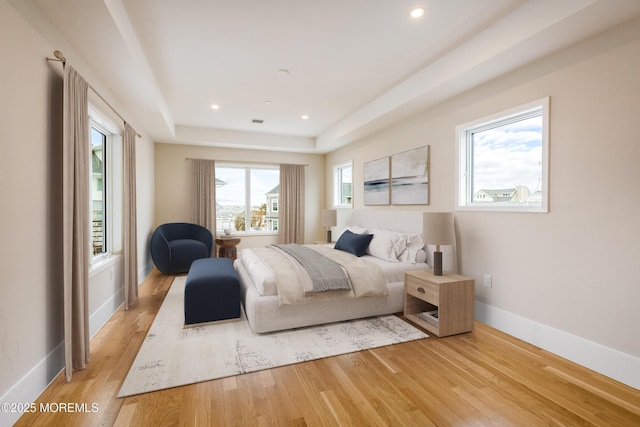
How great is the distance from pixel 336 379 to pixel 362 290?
103cm

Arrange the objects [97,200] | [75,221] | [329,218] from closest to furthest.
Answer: [75,221]
[97,200]
[329,218]

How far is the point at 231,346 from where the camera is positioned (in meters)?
2.46

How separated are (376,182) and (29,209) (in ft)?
13.5

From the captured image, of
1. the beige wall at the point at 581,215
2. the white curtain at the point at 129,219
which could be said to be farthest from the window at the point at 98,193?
the beige wall at the point at 581,215

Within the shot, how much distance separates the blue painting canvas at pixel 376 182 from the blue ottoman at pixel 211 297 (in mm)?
2666

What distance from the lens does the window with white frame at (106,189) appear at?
3254 mm

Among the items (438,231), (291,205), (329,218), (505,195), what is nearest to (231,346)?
(438,231)

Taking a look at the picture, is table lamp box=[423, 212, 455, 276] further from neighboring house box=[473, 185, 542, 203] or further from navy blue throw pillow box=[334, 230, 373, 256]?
navy blue throw pillow box=[334, 230, 373, 256]

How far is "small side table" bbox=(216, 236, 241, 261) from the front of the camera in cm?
590

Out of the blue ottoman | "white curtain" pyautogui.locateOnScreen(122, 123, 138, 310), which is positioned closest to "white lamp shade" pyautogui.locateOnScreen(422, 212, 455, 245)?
the blue ottoman

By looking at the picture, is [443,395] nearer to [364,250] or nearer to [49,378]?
[364,250]

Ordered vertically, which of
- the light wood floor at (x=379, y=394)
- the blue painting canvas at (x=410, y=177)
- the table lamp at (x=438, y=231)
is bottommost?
the light wood floor at (x=379, y=394)

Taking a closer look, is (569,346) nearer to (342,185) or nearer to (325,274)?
(325,274)

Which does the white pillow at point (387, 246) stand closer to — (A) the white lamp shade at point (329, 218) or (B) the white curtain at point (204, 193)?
(A) the white lamp shade at point (329, 218)
